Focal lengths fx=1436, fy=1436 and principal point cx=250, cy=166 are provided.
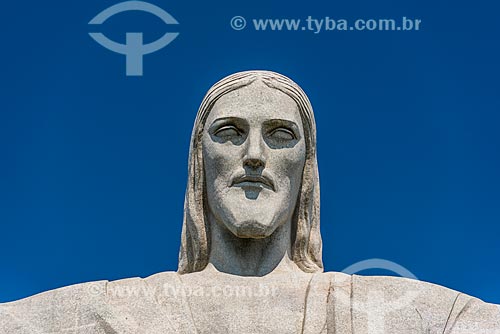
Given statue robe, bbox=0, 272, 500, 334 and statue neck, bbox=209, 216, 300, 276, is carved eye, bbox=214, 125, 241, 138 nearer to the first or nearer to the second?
statue neck, bbox=209, 216, 300, 276

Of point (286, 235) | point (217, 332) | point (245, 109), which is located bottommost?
point (217, 332)

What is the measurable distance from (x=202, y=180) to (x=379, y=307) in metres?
2.51

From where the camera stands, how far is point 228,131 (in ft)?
50.3

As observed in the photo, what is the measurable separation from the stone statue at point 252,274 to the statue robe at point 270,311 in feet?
0.04

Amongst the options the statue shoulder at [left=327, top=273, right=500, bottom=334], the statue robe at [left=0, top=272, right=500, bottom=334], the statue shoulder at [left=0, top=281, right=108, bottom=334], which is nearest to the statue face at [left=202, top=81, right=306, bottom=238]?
the statue robe at [left=0, top=272, right=500, bottom=334]

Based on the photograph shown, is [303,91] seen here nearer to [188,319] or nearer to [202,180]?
[202,180]

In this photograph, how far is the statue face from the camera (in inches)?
591

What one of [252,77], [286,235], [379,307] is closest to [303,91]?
[252,77]

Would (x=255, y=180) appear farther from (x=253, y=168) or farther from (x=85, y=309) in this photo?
(x=85, y=309)

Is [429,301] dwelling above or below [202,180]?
below

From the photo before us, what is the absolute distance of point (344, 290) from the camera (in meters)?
14.6

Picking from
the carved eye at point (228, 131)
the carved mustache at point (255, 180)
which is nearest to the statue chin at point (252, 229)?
the carved mustache at point (255, 180)

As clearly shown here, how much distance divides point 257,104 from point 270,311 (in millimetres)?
2274

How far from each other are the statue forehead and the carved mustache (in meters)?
0.64
